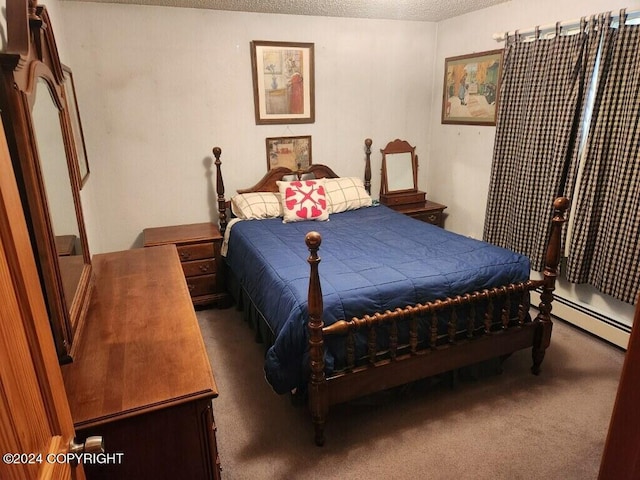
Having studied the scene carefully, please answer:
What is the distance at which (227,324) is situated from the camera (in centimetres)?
314

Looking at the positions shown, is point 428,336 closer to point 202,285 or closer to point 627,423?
point 627,423

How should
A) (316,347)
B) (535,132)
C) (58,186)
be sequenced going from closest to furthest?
1. (58,186)
2. (316,347)
3. (535,132)

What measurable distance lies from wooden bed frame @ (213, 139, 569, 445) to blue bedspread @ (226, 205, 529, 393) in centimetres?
7

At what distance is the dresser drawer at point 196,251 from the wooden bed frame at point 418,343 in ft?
5.46

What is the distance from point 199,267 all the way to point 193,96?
137 cm

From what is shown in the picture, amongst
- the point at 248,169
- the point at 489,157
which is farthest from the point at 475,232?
the point at 248,169

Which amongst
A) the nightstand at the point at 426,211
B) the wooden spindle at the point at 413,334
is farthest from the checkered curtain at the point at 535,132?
the wooden spindle at the point at 413,334

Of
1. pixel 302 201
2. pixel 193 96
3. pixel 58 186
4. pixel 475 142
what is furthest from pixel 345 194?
pixel 58 186

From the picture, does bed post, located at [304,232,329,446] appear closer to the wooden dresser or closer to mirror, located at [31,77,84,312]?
the wooden dresser

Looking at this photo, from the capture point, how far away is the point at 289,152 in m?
3.79

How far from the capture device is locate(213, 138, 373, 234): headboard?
11.4ft

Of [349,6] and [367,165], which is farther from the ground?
[349,6]

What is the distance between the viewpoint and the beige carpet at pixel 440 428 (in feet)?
6.04

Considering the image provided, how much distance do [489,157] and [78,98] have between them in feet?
10.6
